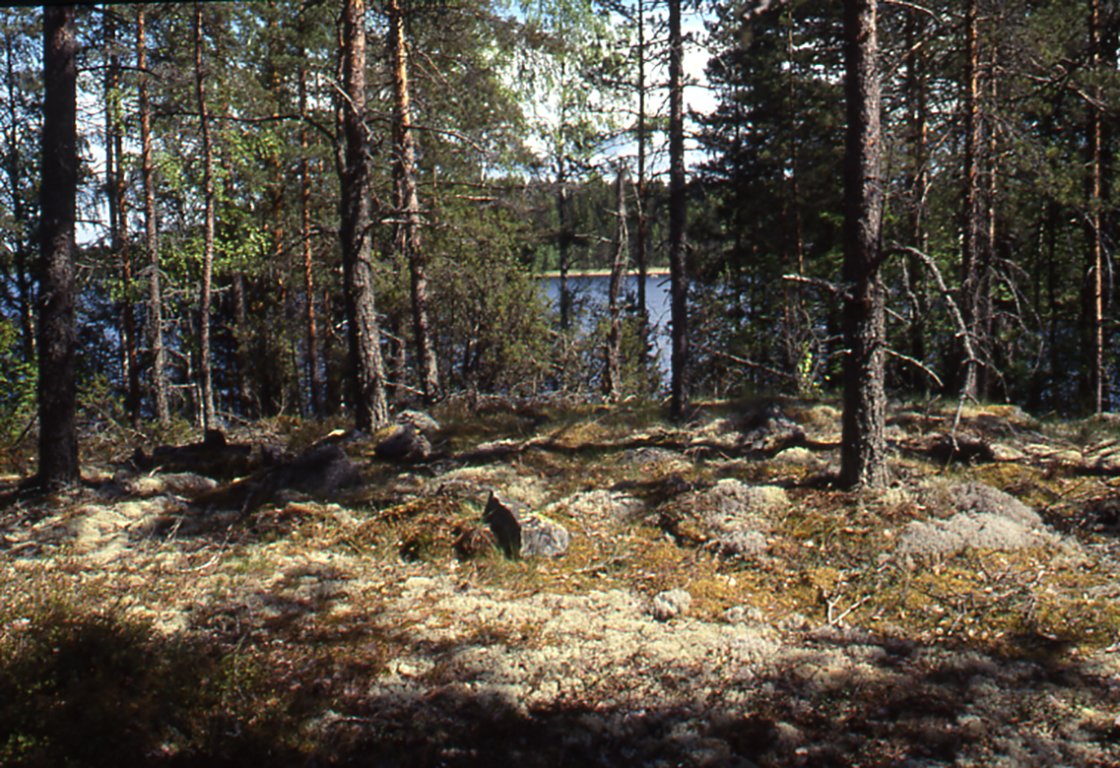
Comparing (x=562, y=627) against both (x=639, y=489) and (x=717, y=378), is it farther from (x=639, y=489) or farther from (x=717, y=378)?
(x=717, y=378)

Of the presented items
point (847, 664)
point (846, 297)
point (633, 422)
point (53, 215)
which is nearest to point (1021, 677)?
point (847, 664)

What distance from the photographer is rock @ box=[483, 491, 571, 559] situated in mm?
6555

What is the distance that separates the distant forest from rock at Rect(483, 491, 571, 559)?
5036 millimetres

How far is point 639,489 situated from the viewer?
8289 millimetres

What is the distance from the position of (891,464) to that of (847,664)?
13.4ft

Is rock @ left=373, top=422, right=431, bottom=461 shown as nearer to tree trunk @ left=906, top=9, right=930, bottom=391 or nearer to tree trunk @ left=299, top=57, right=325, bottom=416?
tree trunk @ left=906, top=9, right=930, bottom=391

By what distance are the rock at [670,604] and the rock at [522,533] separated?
1.26m

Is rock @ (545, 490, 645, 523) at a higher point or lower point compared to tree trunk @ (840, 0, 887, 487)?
lower

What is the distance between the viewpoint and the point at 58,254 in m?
7.90

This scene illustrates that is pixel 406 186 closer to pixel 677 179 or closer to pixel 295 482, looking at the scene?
pixel 677 179

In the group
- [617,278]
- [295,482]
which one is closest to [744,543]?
[295,482]

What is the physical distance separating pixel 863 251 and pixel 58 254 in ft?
26.9

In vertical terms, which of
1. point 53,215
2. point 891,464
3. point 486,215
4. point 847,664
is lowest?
point 847,664

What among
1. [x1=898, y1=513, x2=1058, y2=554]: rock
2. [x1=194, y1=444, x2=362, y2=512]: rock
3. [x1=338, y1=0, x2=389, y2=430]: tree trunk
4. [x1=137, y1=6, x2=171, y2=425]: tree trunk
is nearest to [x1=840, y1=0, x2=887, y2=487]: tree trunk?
[x1=898, y1=513, x2=1058, y2=554]: rock
